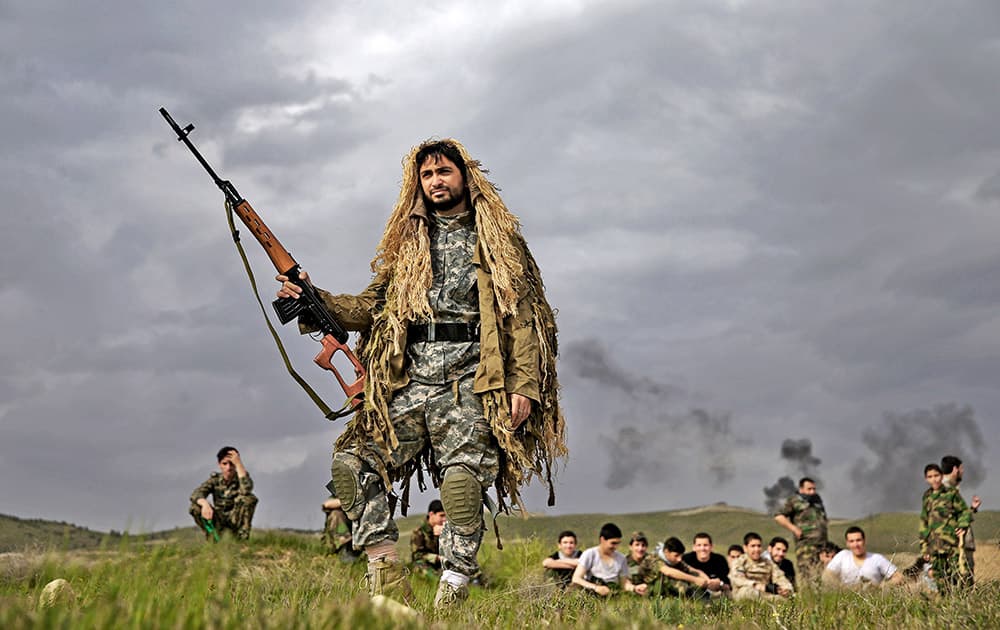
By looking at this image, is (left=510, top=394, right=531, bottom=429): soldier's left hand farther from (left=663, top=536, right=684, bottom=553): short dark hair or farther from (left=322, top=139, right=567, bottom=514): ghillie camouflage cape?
(left=663, top=536, right=684, bottom=553): short dark hair

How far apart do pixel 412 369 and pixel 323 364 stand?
59 centimetres

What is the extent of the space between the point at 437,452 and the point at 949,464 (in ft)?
28.1

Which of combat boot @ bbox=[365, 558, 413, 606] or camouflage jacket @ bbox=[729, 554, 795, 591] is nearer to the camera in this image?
combat boot @ bbox=[365, 558, 413, 606]

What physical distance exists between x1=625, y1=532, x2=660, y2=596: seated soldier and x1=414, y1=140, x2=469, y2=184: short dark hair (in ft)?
22.9

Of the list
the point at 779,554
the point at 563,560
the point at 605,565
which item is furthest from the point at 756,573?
the point at 563,560

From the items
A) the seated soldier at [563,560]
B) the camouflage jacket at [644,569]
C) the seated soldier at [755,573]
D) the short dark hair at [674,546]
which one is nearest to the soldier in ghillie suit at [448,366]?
the seated soldier at [563,560]

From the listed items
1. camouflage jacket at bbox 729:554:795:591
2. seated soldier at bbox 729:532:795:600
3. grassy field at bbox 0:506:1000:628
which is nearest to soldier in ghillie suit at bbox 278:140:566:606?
grassy field at bbox 0:506:1000:628

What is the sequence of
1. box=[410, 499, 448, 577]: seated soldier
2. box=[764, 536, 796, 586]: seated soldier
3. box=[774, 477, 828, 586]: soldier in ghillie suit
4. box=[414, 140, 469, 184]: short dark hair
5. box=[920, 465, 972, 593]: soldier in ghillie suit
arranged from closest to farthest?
box=[414, 140, 469, 184]: short dark hair < box=[920, 465, 972, 593]: soldier in ghillie suit < box=[410, 499, 448, 577]: seated soldier < box=[764, 536, 796, 586]: seated soldier < box=[774, 477, 828, 586]: soldier in ghillie suit

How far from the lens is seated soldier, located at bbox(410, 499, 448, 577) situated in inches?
476

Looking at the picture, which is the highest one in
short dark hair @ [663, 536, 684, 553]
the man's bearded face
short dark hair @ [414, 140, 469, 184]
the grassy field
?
short dark hair @ [414, 140, 469, 184]

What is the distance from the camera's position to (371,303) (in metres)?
6.23

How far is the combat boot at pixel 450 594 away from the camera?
5311 millimetres

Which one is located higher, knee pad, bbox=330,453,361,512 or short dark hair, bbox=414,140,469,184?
A: short dark hair, bbox=414,140,469,184

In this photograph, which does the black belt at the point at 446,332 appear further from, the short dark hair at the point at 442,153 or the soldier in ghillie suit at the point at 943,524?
the soldier in ghillie suit at the point at 943,524
